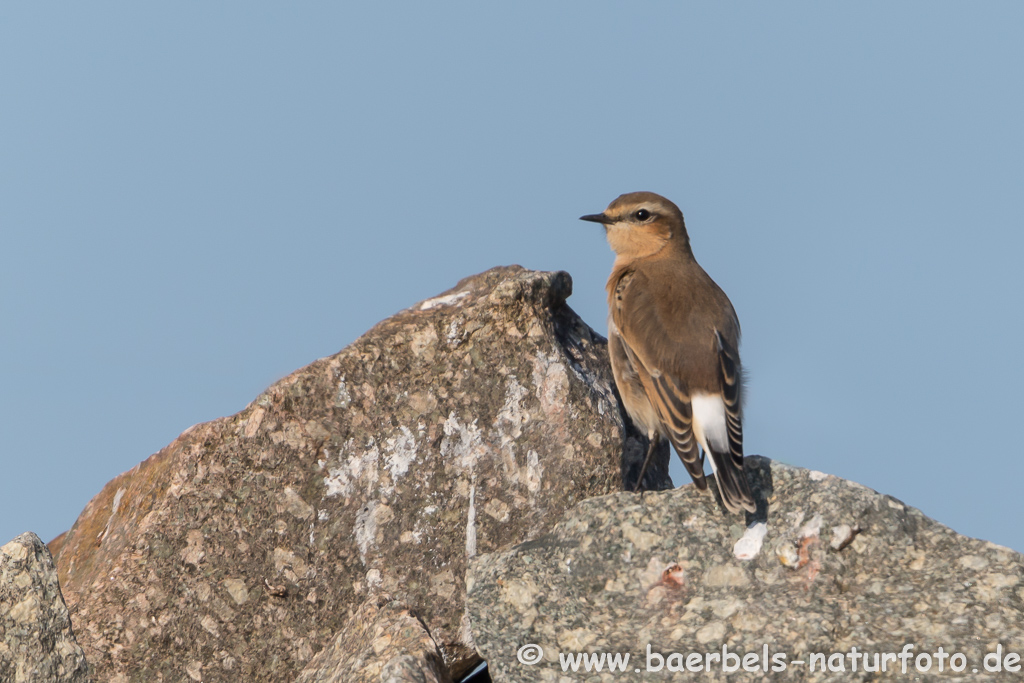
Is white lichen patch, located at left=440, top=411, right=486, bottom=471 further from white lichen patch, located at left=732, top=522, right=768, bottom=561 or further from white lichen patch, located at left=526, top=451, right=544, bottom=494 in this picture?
white lichen patch, located at left=732, top=522, right=768, bottom=561

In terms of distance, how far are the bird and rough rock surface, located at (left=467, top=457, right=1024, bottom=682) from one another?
1.20 feet

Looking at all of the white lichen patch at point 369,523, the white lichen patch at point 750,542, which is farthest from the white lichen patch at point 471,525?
the white lichen patch at point 750,542

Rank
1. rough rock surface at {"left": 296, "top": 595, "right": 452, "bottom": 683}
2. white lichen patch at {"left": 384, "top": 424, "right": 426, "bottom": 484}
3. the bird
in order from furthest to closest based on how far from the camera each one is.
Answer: white lichen patch at {"left": 384, "top": 424, "right": 426, "bottom": 484} → the bird → rough rock surface at {"left": 296, "top": 595, "right": 452, "bottom": 683}

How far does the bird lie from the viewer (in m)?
6.82

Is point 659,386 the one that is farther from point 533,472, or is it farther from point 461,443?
point 461,443

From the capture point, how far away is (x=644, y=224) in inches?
356

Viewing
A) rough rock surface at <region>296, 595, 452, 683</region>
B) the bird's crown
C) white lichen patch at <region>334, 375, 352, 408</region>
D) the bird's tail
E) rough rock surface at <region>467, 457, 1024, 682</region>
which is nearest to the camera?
rough rock surface at <region>467, 457, 1024, 682</region>

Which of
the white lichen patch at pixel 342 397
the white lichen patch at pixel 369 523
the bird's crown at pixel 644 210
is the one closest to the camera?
the white lichen patch at pixel 369 523

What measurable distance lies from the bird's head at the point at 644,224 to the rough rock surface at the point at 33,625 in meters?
5.31

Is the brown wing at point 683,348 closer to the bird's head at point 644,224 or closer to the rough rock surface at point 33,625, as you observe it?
the bird's head at point 644,224

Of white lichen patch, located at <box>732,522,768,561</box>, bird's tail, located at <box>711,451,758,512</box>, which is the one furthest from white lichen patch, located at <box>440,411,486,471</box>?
white lichen patch, located at <box>732,522,768,561</box>

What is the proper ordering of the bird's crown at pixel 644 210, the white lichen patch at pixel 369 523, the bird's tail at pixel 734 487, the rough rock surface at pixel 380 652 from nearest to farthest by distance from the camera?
the rough rock surface at pixel 380 652
the bird's tail at pixel 734 487
the white lichen patch at pixel 369 523
the bird's crown at pixel 644 210

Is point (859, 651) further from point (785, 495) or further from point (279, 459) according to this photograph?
point (279, 459)

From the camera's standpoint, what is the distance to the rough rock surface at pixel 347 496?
686cm
